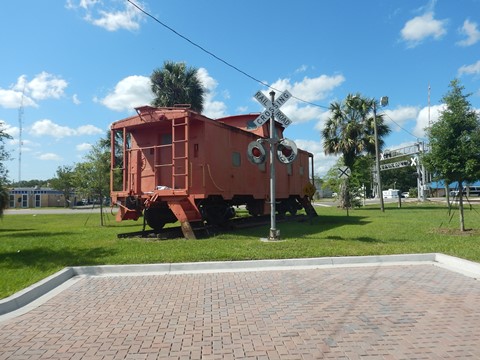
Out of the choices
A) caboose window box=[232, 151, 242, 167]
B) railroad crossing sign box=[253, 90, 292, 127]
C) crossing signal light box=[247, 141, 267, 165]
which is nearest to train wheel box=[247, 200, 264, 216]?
caboose window box=[232, 151, 242, 167]

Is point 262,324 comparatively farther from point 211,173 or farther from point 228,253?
point 211,173

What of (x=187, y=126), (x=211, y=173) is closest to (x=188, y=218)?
(x=211, y=173)

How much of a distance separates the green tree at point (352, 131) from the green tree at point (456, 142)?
1621 cm

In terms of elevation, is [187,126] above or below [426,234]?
above

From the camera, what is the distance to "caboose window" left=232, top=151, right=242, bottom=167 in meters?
13.1

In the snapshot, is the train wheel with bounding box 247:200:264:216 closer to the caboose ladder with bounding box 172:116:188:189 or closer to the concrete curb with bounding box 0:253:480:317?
the caboose ladder with bounding box 172:116:188:189

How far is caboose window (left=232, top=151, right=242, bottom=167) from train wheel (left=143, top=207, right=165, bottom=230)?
3161mm

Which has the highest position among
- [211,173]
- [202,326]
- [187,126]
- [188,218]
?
[187,126]

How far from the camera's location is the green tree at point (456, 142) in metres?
12.0

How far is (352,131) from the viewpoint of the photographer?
29391 mm

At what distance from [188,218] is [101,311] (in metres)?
5.91

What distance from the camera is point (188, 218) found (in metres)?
11.2

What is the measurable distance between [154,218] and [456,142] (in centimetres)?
1023

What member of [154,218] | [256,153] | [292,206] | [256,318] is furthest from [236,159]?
[256,318]
